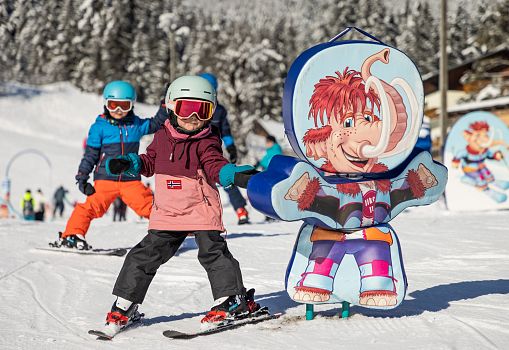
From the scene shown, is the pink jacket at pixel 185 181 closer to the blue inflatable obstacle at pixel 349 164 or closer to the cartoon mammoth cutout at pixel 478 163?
the blue inflatable obstacle at pixel 349 164

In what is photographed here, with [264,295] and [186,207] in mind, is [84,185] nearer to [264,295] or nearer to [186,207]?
[264,295]

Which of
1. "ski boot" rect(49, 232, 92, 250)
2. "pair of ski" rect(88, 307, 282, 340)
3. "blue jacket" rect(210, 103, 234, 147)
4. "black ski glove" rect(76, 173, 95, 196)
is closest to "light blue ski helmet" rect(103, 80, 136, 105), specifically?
"black ski glove" rect(76, 173, 95, 196)

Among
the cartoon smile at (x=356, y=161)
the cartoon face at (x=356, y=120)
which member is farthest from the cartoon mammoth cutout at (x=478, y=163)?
the cartoon smile at (x=356, y=161)

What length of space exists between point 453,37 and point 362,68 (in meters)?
62.5

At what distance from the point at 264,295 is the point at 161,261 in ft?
4.59

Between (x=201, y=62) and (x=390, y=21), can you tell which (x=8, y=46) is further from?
(x=390, y=21)

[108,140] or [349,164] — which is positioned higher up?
[108,140]

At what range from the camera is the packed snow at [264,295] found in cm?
412

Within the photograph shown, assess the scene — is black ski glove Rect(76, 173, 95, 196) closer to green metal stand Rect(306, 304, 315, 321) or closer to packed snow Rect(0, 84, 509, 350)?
packed snow Rect(0, 84, 509, 350)

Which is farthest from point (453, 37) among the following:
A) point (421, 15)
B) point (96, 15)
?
point (96, 15)

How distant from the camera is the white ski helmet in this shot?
4.41 metres

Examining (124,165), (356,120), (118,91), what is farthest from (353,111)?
(118,91)

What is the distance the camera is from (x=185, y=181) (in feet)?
14.6

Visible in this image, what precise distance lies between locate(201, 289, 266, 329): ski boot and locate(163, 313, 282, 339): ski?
2 cm
